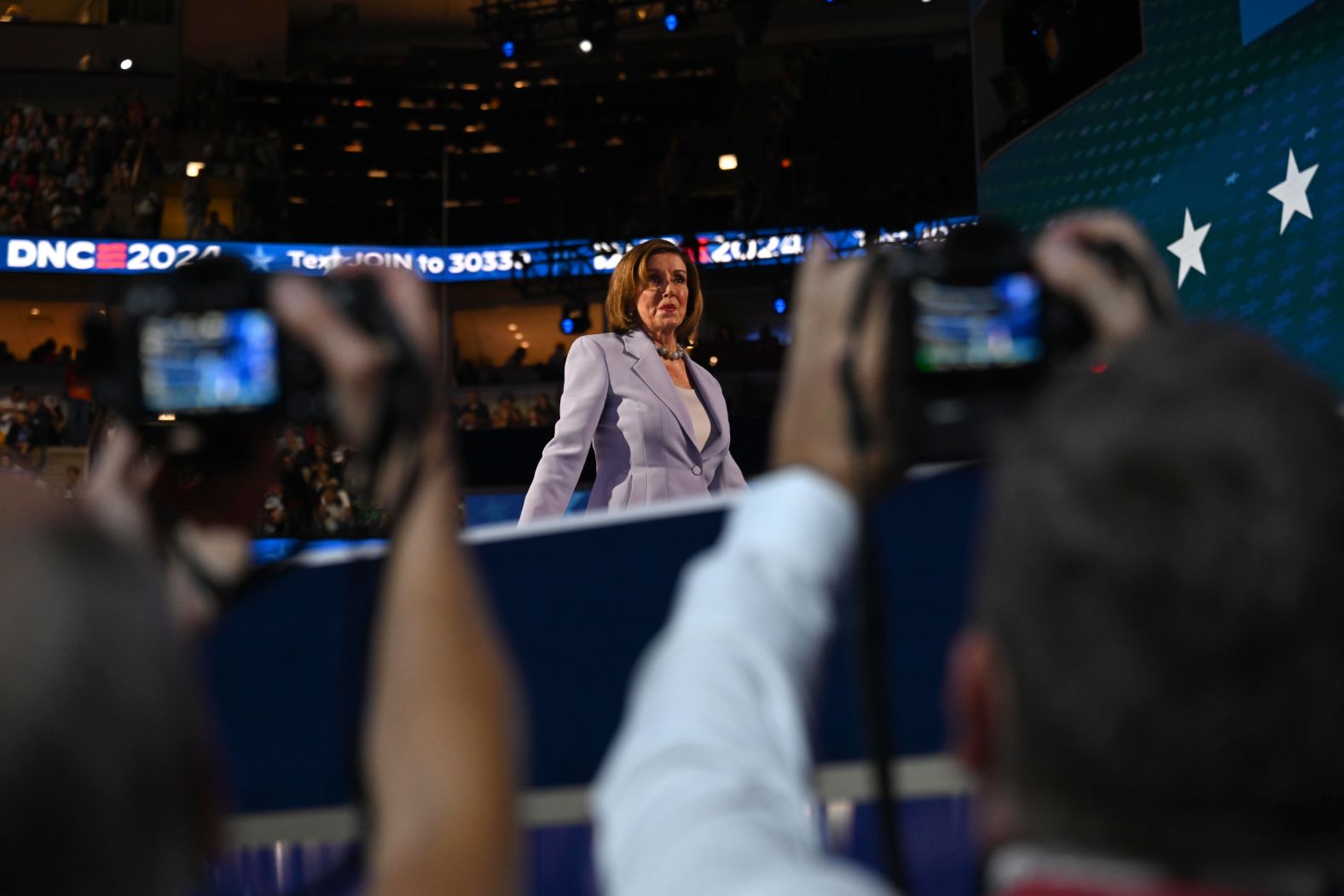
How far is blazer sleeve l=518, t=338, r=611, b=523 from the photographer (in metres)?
2.53

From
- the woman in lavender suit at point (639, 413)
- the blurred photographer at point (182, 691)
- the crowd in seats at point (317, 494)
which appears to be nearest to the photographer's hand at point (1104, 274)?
the blurred photographer at point (182, 691)

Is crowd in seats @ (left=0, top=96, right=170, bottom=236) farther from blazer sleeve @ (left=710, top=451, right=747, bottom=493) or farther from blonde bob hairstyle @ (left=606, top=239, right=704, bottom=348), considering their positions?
blazer sleeve @ (left=710, top=451, right=747, bottom=493)

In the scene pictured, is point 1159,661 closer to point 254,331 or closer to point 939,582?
point 254,331

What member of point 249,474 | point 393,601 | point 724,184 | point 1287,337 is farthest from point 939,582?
point 724,184

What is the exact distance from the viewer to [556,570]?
132cm

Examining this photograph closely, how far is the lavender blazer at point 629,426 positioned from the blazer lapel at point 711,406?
33 millimetres

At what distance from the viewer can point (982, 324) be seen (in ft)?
2.27

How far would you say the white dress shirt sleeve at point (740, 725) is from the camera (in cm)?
44

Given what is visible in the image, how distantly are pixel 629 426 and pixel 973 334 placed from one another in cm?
198

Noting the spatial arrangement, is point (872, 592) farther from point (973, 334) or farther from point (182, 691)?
point (182, 691)

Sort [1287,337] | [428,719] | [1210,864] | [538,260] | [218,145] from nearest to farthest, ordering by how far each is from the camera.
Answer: [1210,864] < [428,719] < [1287,337] < [538,260] < [218,145]

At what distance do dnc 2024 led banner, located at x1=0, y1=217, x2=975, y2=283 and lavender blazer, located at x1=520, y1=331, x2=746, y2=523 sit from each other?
9821mm

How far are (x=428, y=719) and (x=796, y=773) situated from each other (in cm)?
14

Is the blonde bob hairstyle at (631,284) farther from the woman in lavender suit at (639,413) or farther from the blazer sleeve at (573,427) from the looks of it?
the blazer sleeve at (573,427)
